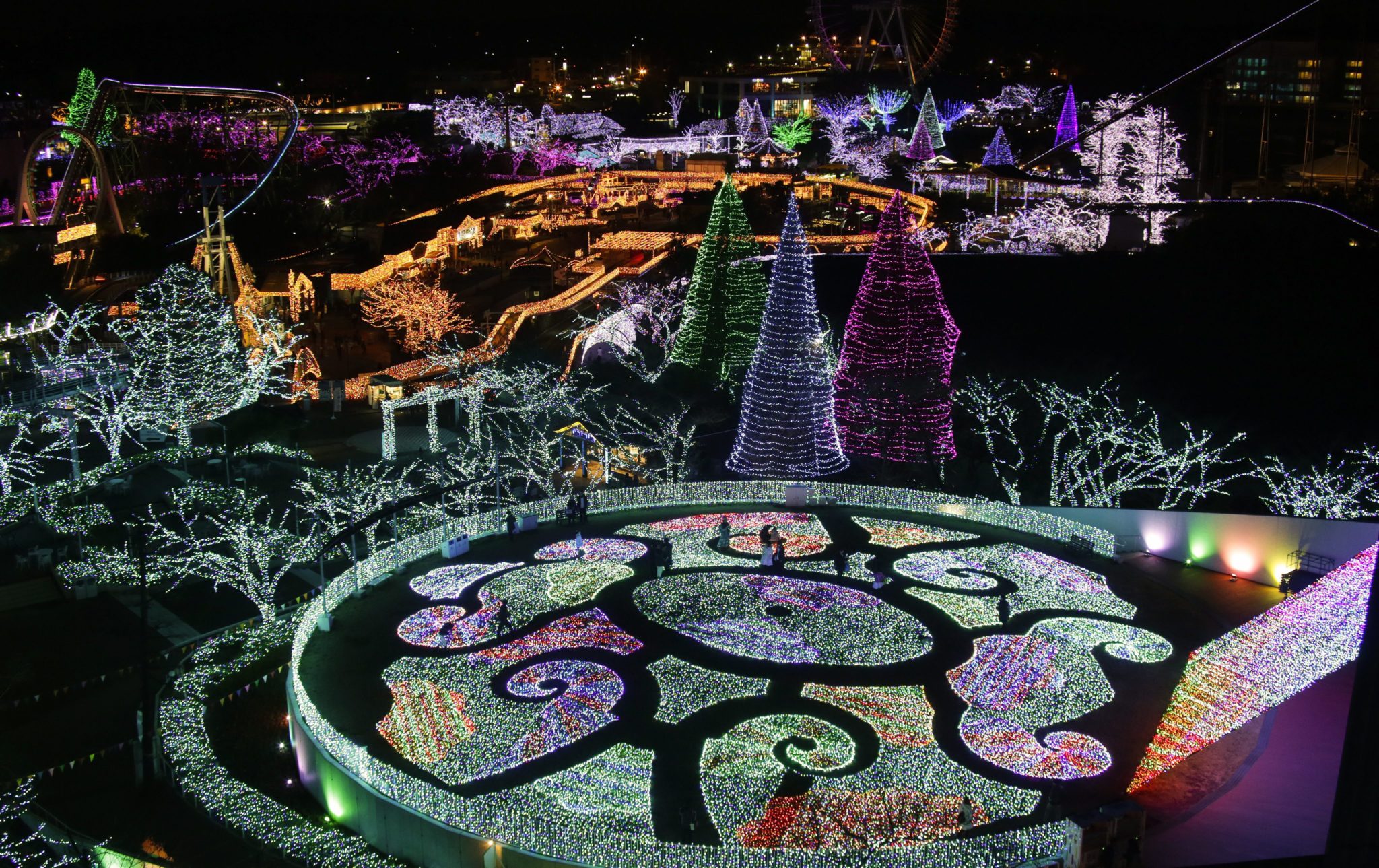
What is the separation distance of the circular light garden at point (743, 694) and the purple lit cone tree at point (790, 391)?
12.9ft

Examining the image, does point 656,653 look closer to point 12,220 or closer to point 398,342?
point 398,342

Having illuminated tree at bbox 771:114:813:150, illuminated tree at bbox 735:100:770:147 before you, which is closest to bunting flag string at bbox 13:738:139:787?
illuminated tree at bbox 735:100:770:147

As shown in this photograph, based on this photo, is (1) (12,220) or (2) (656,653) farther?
(1) (12,220)

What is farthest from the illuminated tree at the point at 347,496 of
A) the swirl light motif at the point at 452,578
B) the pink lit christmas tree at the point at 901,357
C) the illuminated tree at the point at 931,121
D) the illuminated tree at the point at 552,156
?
the illuminated tree at the point at 552,156

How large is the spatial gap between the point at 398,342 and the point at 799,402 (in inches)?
908

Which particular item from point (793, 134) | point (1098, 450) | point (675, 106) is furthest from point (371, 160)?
point (1098, 450)

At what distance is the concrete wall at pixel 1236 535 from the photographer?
20.4 meters

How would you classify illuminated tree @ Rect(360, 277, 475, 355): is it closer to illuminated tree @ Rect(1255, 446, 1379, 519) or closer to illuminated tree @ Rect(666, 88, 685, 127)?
illuminated tree @ Rect(1255, 446, 1379, 519)

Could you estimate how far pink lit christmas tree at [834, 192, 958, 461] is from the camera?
94.3 ft

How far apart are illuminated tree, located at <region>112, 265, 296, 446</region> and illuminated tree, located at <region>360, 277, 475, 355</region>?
8629 millimetres

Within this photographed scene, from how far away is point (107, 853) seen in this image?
585 inches

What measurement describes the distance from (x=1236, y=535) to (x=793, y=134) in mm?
67752

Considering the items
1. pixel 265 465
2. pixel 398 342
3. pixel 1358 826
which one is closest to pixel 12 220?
pixel 398 342

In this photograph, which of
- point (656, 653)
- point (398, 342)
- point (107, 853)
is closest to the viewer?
point (107, 853)
